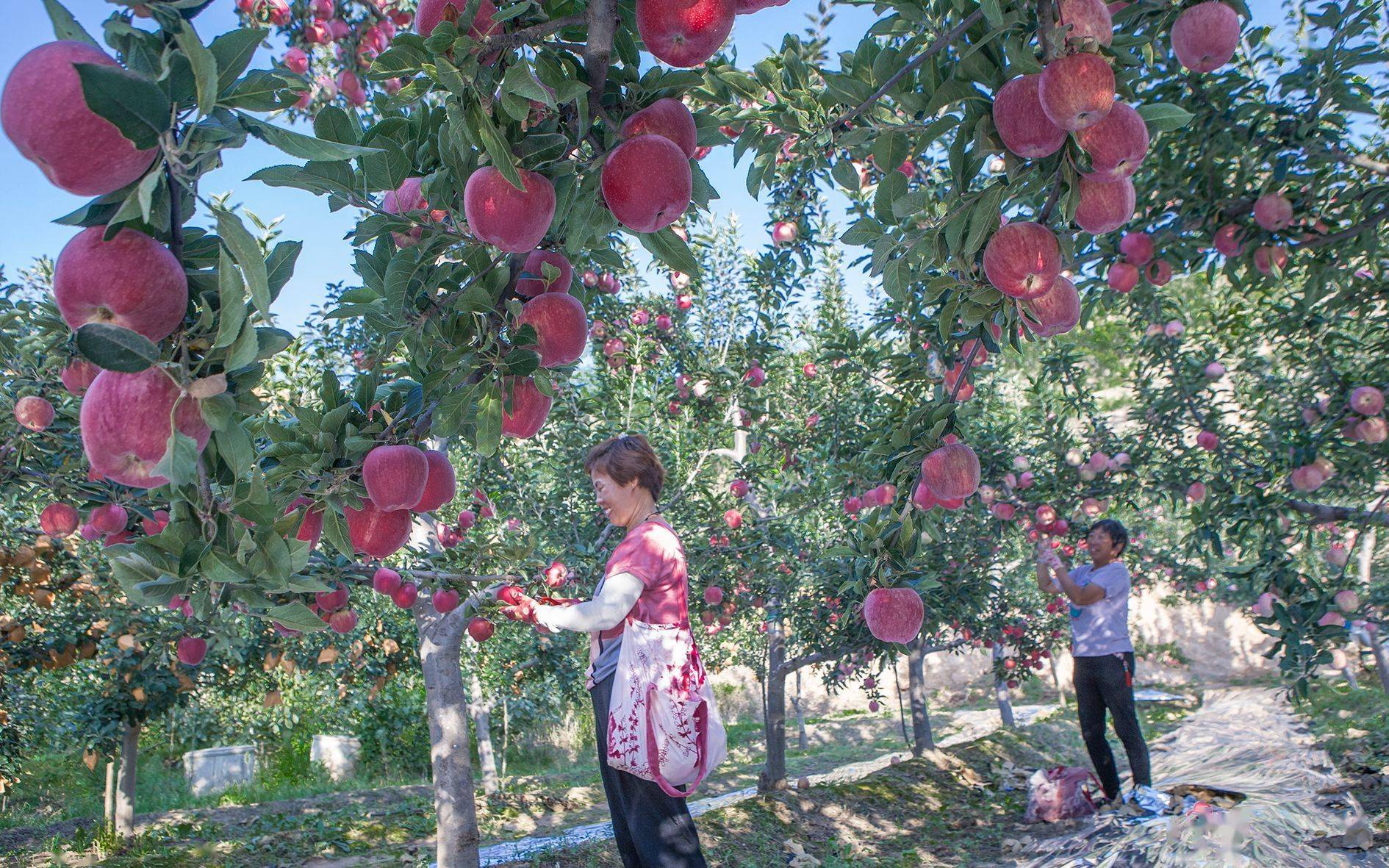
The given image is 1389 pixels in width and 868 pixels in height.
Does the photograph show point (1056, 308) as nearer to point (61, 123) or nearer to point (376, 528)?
point (376, 528)

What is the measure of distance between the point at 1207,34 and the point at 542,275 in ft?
5.53

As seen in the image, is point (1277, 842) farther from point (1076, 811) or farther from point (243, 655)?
point (243, 655)

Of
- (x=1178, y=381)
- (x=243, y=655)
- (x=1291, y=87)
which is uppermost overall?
(x=1291, y=87)

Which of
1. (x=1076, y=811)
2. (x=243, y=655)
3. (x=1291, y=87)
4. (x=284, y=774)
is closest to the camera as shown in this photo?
(x=1291, y=87)

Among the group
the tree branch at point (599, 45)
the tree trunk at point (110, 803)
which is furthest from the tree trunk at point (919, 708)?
the tree branch at point (599, 45)

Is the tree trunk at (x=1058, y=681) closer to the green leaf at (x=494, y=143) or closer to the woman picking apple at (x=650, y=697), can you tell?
the woman picking apple at (x=650, y=697)

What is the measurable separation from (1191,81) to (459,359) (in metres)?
3.04

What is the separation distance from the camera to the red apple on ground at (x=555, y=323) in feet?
5.00

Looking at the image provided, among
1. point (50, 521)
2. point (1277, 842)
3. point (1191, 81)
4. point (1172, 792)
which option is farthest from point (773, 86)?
point (1172, 792)

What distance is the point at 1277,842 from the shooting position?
2664mm

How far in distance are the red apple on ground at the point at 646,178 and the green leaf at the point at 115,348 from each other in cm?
66

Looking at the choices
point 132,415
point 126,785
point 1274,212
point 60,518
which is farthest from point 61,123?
point 126,785

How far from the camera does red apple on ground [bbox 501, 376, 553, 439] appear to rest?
5.26 ft

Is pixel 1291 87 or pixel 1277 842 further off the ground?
pixel 1291 87
